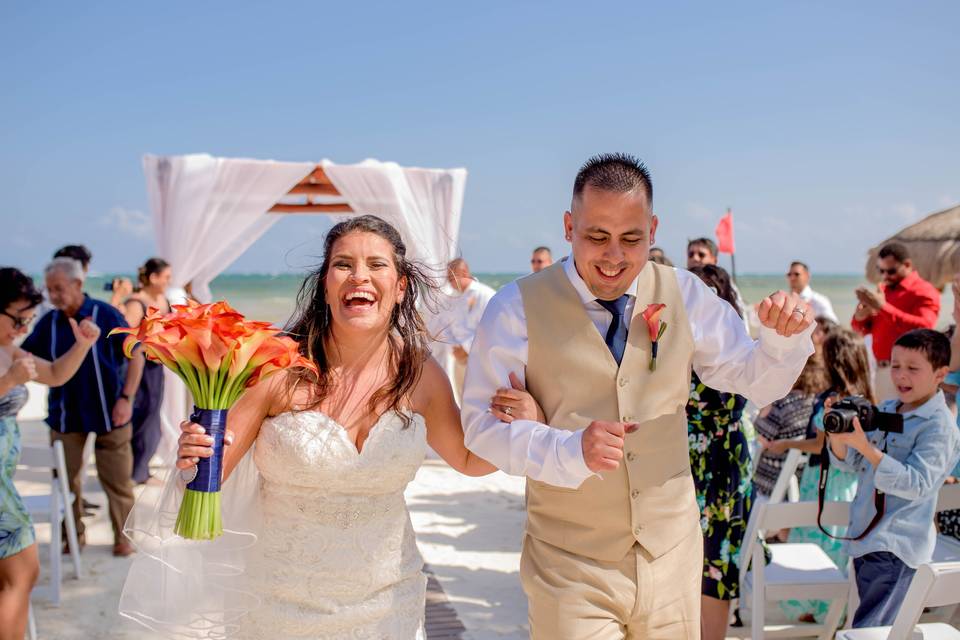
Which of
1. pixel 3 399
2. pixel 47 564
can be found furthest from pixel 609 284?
pixel 47 564

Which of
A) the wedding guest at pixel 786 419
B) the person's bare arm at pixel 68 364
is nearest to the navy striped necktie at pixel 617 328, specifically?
the wedding guest at pixel 786 419

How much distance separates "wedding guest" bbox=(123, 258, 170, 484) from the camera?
7781 millimetres

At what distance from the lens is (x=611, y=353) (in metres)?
2.45

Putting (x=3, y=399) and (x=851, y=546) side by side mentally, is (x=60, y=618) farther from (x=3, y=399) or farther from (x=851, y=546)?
(x=851, y=546)

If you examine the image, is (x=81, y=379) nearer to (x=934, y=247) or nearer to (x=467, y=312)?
(x=467, y=312)

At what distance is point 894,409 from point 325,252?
2.56 metres

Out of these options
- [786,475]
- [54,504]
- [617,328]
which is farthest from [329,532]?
[54,504]

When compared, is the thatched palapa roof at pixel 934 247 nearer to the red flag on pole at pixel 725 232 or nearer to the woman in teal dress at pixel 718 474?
the red flag on pole at pixel 725 232

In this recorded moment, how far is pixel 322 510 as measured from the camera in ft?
8.36

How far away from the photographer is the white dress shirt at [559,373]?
7.38 feet

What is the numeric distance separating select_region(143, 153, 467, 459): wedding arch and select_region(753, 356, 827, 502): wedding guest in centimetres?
453

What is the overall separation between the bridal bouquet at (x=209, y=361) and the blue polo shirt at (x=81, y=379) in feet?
13.3

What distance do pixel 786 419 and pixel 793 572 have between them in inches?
44.1

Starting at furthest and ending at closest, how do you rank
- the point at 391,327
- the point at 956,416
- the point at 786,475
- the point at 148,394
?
the point at 148,394
the point at 786,475
the point at 956,416
the point at 391,327
